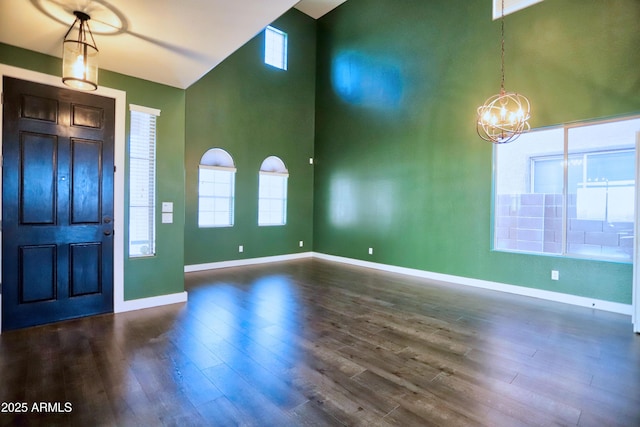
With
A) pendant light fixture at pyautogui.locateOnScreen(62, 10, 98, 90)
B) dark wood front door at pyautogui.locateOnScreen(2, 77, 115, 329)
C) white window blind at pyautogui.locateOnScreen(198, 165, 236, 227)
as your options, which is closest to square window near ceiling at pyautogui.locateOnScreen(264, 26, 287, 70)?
white window blind at pyautogui.locateOnScreen(198, 165, 236, 227)

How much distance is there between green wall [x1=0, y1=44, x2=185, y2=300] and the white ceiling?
0.38 meters

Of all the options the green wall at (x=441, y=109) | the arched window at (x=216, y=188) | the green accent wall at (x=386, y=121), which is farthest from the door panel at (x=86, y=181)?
the green wall at (x=441, y=109)

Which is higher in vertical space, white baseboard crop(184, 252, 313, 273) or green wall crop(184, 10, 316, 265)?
green wall crop(184, 10, 316, 265)

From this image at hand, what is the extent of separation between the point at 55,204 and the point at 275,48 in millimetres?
5815

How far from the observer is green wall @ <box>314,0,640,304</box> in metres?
4.05

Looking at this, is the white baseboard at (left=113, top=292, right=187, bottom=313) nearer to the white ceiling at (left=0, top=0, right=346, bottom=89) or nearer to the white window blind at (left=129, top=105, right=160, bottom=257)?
the white window blind at (left=129, top=105, right=160, bottom=257)

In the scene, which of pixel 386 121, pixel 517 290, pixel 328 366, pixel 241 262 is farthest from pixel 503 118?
pixel 241 262

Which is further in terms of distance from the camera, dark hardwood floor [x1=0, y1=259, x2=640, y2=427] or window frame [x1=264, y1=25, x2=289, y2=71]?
window frame [x1=264, y1=25, x2=289, y2=71]

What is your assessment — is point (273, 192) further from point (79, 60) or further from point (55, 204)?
point (79, 60)

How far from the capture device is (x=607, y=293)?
3.96m

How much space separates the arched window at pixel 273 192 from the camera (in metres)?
6.99

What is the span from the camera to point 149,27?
2.61 metres

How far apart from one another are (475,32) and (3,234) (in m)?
6.90

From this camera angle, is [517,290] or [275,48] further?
[275,48]
